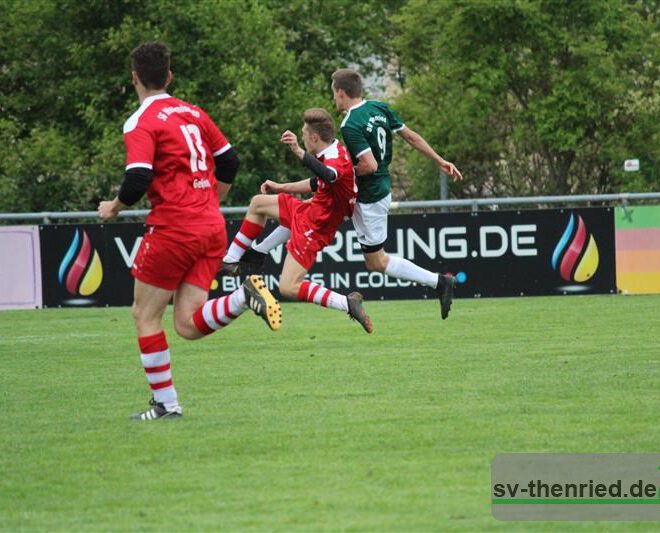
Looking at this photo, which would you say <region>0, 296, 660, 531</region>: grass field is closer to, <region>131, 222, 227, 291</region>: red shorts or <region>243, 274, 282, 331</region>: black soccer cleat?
<region>243, 274, 282, 331</region>: black soccer cleat

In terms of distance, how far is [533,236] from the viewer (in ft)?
67.1

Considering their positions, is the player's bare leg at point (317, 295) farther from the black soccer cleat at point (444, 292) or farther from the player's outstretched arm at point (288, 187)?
the black soccer cleat at point (444, 292)

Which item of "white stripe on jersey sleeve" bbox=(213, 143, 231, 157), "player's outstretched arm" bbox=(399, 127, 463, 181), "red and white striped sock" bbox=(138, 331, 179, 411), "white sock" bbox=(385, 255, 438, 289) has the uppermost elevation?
"player's outstretched arm" bbox=(399, 127, 463, 181)

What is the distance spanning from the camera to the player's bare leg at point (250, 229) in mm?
12805

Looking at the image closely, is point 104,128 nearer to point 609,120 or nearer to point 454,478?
point 609,120

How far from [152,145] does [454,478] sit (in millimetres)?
2907

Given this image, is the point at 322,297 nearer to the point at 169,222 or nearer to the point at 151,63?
the point at 169,222

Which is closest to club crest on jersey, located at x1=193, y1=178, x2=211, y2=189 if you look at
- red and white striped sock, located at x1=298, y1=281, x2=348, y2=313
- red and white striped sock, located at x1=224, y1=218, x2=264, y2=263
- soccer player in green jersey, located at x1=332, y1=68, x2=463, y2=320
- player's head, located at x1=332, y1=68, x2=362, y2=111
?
red and white striped sock, located at x1=298, y1=281, x2=348, y2=313

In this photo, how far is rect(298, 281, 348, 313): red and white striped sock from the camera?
11.5 m

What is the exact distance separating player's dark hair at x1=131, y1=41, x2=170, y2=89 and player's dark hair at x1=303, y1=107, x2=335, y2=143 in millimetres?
3307

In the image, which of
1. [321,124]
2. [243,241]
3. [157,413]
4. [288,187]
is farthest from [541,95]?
[157,413]

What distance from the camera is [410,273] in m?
13.2

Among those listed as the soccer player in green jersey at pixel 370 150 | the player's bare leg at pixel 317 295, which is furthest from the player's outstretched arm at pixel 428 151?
the player's bare leg at pixel 317 295

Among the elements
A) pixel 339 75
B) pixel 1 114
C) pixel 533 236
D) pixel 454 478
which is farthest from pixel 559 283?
pixel 1 114
